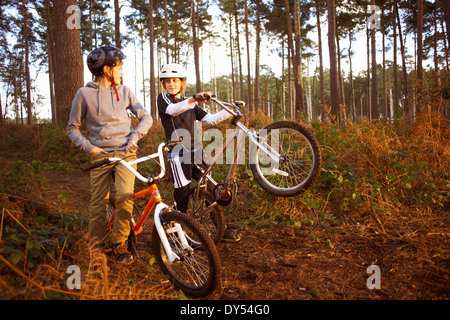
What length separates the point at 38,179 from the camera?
16.4 feet

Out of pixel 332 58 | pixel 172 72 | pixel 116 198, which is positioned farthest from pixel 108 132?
pixel 332 58

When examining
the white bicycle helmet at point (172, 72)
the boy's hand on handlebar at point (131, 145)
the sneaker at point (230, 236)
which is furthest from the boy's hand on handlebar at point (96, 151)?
the sneaker at point (230, 236)

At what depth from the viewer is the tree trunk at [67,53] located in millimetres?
7845

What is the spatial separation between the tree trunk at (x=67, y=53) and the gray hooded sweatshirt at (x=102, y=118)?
591 centimetres

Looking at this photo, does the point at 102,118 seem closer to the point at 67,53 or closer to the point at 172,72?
the point at 172,72

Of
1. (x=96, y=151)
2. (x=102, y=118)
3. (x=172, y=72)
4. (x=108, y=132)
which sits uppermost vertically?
(x=172, y=72)

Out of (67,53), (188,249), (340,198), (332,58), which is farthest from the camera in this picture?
(332,58)

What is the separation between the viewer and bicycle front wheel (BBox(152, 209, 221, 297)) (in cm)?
236

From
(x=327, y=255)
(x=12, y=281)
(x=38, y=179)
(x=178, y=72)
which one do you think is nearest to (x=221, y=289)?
(x=327, y=255)

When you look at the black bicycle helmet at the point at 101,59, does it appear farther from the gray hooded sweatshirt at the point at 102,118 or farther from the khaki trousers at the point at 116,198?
the khaki trousers at the point at 116,198

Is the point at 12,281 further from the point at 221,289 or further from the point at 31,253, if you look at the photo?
the point at 221,289

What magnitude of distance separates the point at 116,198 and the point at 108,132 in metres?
0.69

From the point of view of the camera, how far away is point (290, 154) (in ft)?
10.4

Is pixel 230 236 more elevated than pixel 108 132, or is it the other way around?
pixel 108 132
